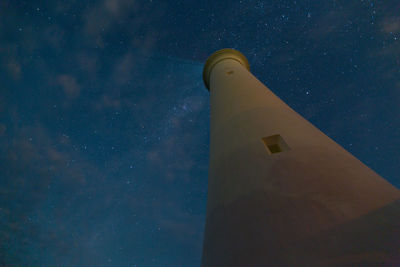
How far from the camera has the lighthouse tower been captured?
220 centimetres

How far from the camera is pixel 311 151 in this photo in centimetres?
340

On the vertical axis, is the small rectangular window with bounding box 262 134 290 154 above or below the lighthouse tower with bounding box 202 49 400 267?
above

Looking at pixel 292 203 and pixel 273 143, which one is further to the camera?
pixel 273 143

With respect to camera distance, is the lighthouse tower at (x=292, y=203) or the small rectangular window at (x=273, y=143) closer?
the lighthouse tower at (x=292, y=203)

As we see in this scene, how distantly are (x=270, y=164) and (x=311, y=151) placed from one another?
65 cm

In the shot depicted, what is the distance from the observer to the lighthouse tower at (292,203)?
2.20 metres

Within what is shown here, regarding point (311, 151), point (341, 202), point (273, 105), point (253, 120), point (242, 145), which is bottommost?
point (341, 202)

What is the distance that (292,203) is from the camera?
8.75 feet

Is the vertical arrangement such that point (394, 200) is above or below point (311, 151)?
below

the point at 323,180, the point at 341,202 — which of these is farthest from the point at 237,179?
the point at 341,202

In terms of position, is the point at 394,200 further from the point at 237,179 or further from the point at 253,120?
the point at 253,120

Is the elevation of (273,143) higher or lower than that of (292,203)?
higher

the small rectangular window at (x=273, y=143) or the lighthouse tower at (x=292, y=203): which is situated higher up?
the small rectangular window at (x=273, y=143)

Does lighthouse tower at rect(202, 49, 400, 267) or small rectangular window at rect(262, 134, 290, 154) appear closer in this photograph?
lighthouse tower at rect(202, 49, 400, 267)
